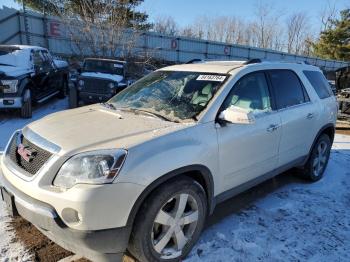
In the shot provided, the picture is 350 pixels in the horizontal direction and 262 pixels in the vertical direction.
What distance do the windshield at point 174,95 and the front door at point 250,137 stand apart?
0.26 metres

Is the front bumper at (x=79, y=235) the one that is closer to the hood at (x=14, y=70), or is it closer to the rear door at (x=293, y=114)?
the rear door at (x=293, y=114)

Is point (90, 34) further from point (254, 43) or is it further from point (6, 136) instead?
point (254, 43)

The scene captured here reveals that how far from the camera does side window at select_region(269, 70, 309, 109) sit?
4242 millimetres

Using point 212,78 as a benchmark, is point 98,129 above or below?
below

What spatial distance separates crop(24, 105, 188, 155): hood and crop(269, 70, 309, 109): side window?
162 cm

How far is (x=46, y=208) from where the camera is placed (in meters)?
2.63

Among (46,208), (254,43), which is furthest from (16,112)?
(254,43)

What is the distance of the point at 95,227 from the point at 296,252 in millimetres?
1985

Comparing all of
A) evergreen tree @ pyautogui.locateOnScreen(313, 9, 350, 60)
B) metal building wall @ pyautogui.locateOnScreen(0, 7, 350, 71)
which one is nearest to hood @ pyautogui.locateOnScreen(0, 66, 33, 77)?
metal building wall @ pyautogui.locateOnScreen(0, 7, 350, 71)

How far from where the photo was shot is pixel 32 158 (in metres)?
2.88

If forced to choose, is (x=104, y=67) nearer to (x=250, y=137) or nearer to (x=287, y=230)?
(x=250, y=137)

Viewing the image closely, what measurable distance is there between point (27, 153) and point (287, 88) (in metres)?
3.14

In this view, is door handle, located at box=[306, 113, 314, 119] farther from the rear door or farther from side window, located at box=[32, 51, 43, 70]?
side window, located at box=[32, 51, 43, 70]

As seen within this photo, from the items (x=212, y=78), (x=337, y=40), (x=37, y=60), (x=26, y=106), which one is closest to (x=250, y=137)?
(x=212, y=78)
